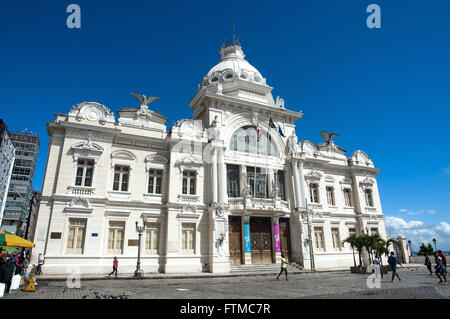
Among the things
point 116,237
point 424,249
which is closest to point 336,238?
point 116,237

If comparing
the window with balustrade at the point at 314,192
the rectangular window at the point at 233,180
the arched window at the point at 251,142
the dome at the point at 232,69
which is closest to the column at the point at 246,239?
the rectangular window at the point at 233,180

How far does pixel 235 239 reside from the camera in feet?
80.8

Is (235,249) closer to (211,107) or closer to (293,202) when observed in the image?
(293,202)

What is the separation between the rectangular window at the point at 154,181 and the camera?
23773 millimetres

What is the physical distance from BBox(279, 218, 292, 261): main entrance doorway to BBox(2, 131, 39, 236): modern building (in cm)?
5864

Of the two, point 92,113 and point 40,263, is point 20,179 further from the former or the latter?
point 40,263

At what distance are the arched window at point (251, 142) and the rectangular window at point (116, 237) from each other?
39.7 ft

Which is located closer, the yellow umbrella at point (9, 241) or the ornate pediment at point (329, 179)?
the yellow umbrella at point (9, 241)

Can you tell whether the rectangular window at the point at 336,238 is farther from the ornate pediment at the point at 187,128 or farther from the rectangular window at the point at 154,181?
the rectangular window at the point at 154,181

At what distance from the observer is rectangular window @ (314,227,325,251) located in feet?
92.4

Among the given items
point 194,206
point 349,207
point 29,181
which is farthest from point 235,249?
point 29,181

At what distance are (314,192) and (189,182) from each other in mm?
13825

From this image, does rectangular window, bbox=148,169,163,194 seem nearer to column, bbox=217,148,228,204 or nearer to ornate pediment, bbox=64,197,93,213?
ornate pediment, bbox=64,197,93,213
